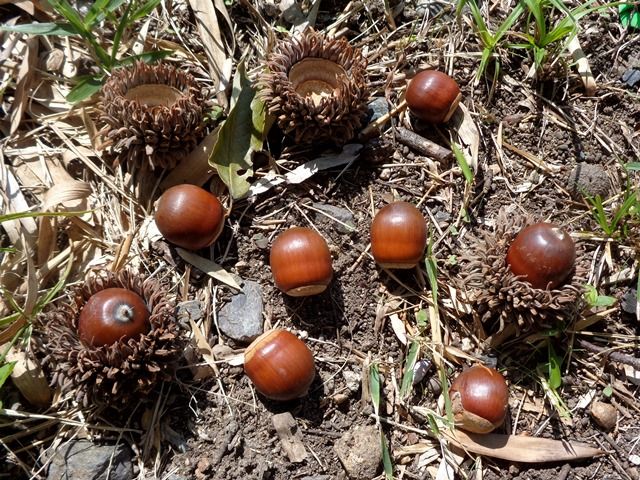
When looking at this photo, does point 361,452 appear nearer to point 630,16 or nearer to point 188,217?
point 188,217

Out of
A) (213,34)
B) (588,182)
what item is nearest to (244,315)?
(213,34)

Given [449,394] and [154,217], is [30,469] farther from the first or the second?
[449,394]

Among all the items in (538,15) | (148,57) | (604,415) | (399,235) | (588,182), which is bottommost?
(604,415)

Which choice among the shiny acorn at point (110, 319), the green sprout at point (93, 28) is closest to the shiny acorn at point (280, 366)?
the shiny acorn at point (110, 319)

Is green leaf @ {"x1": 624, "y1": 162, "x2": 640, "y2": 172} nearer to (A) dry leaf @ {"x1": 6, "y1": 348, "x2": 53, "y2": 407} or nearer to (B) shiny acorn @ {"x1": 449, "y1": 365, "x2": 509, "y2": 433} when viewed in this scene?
(B) shiny acorn @ {"x1": 449, "y1": 365, "x2": 509, "y2": 433}

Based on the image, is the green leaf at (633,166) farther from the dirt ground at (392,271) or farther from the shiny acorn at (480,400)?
the shiny acorn at (480,400)

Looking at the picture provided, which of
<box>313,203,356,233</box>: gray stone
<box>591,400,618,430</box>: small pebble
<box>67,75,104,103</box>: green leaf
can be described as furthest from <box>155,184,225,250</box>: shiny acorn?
<box>591,400,618,430</box>: small pebble
